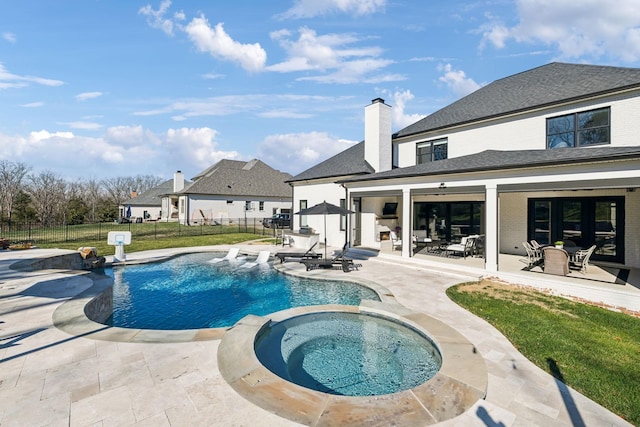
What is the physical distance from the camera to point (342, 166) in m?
19.7

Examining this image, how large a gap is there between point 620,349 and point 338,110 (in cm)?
2219

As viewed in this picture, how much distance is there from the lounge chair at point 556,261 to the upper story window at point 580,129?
5252 millimetres

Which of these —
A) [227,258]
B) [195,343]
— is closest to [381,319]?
→ [195,343]

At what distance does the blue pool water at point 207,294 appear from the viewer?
8242 mm

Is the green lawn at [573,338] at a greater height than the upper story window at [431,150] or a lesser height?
lesser

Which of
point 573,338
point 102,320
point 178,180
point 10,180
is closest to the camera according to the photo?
point 573,338

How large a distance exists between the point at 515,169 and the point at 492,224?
2.04 meters

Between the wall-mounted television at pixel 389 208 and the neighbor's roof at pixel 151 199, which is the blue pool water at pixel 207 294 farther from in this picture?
the neighbor's roof at pixel 151 199

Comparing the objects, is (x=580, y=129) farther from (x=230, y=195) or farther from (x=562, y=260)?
(x=230, y=195)

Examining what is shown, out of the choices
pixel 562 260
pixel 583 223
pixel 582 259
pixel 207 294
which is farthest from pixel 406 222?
pixel 207 294

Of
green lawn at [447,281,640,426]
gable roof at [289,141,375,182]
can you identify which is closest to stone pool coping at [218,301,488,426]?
green lawn at [447,281,640,426]

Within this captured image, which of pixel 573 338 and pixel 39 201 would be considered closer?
pixel 573 338

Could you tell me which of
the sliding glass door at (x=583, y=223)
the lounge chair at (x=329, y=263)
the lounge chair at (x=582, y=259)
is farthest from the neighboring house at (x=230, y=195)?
the lounge chair at (x=582, y=259)

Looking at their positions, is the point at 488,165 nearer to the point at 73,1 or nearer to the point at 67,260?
the point at 73,1
